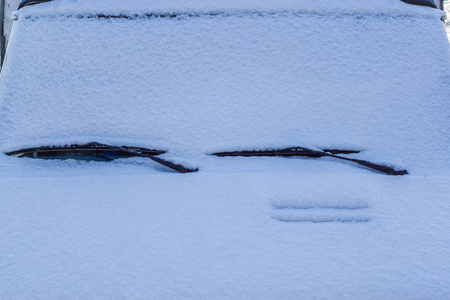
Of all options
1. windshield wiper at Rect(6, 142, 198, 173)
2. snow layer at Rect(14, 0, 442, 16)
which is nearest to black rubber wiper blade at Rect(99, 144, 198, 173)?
windshield wiper at Rect(6, 142, 198, 173)

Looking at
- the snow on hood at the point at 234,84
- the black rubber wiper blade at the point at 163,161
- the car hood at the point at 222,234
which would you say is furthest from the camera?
the snow on hood at the point at 234,84

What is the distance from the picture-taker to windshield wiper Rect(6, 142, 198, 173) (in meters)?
1.68

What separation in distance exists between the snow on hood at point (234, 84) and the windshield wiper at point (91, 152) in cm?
3

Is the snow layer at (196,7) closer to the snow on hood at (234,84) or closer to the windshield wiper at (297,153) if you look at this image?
the snow on hood at (234,84)

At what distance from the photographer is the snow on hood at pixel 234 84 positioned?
1.74 m

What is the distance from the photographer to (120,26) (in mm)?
1974

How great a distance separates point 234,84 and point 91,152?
60 cm

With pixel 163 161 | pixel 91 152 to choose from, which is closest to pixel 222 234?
pixel 163 161

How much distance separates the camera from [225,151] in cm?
169

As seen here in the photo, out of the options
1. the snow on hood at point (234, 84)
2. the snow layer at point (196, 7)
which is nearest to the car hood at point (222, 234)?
the snow on hood at point (234, 84)

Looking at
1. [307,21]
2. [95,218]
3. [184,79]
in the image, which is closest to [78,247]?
[95,218]

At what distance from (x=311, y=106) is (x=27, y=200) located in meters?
1.04

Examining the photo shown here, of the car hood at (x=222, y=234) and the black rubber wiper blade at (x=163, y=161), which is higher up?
the black rubber wiper blade at (x=163, y=161)

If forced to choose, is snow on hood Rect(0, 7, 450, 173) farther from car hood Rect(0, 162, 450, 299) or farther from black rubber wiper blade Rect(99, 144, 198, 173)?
car hood Rect(0, 162, 450, 299)
